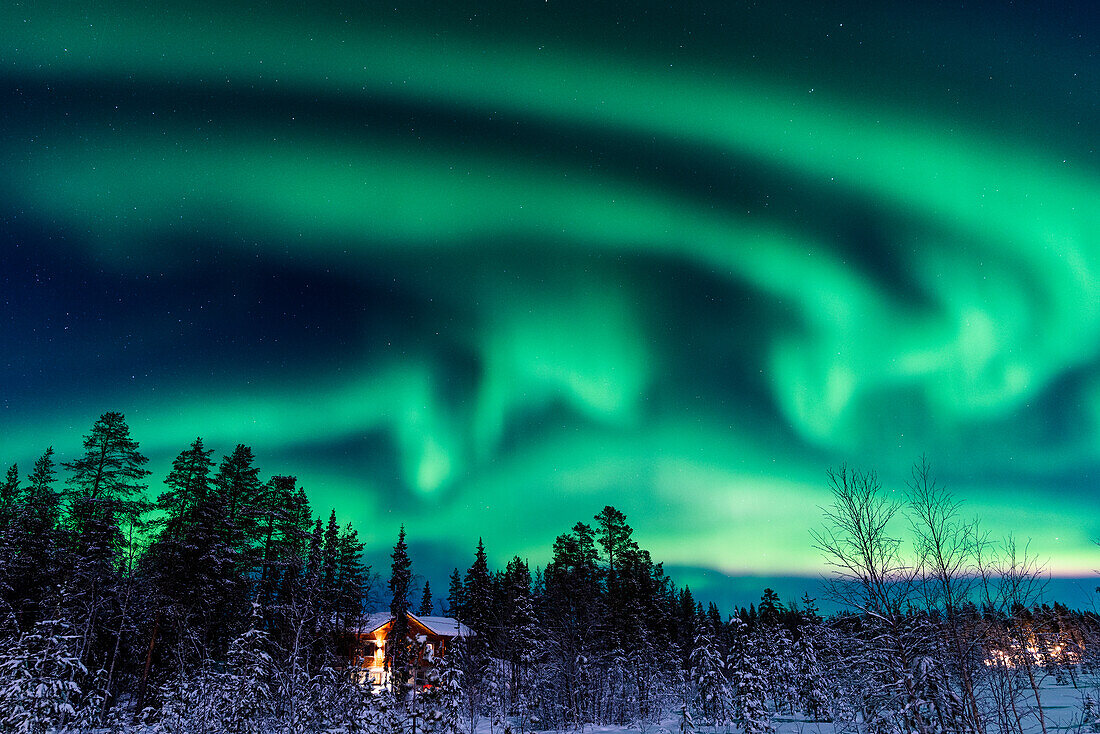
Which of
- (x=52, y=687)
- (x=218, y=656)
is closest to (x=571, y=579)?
(x=218, y=656)

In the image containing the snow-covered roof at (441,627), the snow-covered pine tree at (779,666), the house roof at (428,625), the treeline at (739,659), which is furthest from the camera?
the snow-covered roof at (441,627)

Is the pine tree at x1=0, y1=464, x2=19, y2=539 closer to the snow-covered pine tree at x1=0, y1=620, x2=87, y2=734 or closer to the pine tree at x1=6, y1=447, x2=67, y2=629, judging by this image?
the pine tree at x1=6, y1=447, x2=67, y2=629

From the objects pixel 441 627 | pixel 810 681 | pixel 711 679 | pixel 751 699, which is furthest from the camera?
pixel 441 627

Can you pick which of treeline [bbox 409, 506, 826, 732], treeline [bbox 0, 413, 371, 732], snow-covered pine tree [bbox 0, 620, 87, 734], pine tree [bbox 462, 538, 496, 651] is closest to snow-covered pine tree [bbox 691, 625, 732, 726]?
treeline [bbox 409, 506, 826, 732]

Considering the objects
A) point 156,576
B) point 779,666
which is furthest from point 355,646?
point 779,666

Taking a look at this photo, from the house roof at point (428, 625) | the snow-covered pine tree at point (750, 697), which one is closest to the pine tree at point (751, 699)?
the snow-covered pine tree at point (750, 697)

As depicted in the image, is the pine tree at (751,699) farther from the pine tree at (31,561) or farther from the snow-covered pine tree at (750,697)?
the pine tree at (31,561)

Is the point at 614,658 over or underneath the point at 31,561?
underneath

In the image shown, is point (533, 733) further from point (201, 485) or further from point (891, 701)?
point (201, 485)

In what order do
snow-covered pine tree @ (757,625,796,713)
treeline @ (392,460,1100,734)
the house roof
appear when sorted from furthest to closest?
the house roof
snow-covered pine tree @ (757,625,796,713)
treeline @ (392,460,1100,734)

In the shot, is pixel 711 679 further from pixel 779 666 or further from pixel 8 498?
pixel 8 498

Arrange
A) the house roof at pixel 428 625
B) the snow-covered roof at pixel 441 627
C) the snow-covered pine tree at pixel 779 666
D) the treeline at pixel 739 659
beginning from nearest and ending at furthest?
the treeline at pixel 739 659 → the snow-covered pine tree at pixel 779 666 → the house roof at pixel 428 625 → the snow-covered roof at pixel 441 627

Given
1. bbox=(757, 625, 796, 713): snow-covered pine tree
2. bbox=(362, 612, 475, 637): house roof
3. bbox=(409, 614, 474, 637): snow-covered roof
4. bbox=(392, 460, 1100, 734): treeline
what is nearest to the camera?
bbox=(392, 460, 1100, 734): treeline

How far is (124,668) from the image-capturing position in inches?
1293
